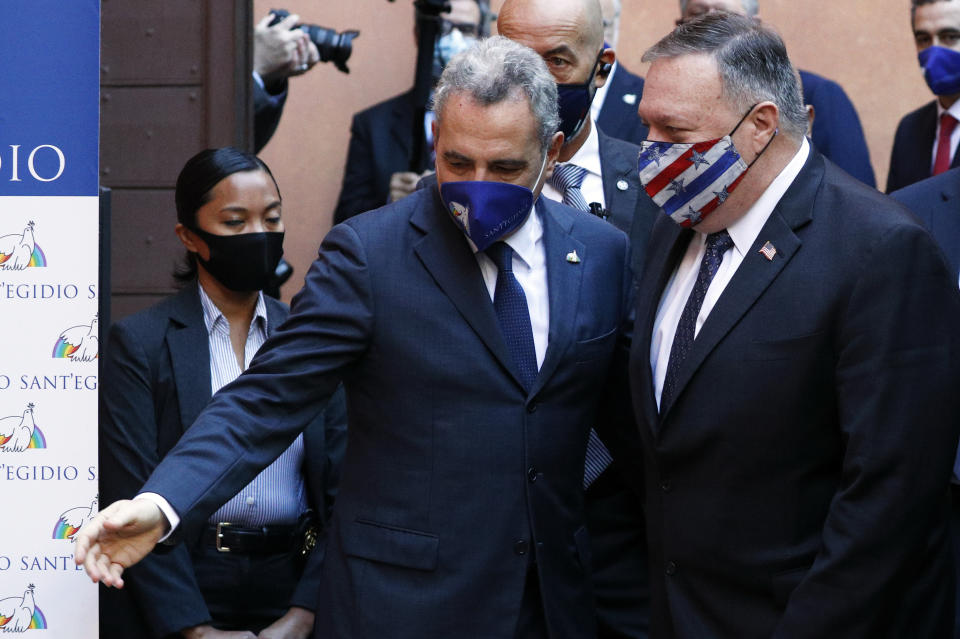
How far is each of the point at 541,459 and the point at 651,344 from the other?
336 mm

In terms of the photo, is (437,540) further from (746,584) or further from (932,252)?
(932,252)

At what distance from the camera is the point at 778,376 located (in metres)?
2.66

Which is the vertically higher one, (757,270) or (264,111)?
(757,270)

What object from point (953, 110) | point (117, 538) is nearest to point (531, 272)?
point (117, 538)

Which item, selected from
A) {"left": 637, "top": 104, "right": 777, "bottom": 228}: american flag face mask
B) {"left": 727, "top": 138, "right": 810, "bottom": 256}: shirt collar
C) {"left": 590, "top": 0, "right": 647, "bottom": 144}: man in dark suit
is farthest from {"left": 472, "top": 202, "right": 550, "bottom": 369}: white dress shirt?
{"left": 590, "top": 0, "right": 647, "bottom": 144}: man in dark suit

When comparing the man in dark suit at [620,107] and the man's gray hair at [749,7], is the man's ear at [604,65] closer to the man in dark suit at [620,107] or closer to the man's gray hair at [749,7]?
the man in dark suit at [620,107]

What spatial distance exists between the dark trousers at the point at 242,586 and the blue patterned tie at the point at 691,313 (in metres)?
1.27

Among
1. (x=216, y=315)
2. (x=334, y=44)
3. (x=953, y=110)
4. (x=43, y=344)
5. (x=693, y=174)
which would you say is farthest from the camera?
(x=334, y=44)

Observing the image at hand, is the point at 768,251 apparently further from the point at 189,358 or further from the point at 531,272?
the point at 189,358

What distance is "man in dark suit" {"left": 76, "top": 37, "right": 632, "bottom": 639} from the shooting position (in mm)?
2867

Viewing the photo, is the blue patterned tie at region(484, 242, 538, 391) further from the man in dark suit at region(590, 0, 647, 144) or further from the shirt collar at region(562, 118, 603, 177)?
the man in dark suit at region(590, 0, 647, 144)

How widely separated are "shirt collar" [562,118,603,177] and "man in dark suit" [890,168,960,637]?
0.79m

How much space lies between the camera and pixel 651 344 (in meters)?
2.96

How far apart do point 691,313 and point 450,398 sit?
52 centimetres
